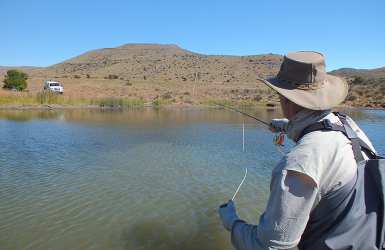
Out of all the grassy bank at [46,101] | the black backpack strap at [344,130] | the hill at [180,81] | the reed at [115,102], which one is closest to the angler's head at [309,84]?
the black backpack strap at [344,130]

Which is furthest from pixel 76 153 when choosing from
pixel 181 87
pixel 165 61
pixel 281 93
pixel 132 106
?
pixel 165 61

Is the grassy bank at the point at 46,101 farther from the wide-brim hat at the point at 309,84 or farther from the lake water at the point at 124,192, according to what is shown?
the wide-brim hat at the point at 309,84

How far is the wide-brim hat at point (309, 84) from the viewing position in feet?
5.29

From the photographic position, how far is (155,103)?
112 feet

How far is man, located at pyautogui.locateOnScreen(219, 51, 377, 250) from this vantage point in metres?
1.33

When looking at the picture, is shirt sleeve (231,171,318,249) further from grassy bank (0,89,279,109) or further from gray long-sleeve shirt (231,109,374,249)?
grassy bank (0,89,279,109)

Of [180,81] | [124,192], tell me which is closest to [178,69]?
[180,81]

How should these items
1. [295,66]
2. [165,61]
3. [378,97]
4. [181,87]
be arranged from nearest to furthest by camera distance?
1. [295,66]
2. [378,97]
3. [181,87]
4. [165,61]

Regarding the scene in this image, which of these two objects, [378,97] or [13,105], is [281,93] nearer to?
[13,105]

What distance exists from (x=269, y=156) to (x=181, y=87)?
124 feet

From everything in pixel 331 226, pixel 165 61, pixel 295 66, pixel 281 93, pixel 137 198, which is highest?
pixel 165 61

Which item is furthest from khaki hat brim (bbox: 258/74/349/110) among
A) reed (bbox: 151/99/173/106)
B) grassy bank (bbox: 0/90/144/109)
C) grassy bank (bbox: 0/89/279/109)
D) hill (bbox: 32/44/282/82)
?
hill (bbox: 32/44/282/82)

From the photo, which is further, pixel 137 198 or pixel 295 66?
pixel 137 198

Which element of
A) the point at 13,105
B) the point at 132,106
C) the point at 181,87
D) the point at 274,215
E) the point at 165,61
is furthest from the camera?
the point at 165,61
